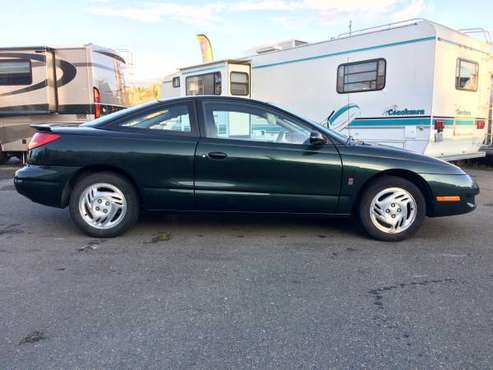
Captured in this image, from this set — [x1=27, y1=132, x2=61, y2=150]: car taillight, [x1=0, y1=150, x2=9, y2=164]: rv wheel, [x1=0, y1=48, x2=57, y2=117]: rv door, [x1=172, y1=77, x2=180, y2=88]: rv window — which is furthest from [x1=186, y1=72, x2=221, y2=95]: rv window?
[x1=27, y1=132, x2=61, y2=150]: car taillight

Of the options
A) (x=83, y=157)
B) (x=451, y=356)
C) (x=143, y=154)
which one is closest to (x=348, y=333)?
(x=451, y=356)

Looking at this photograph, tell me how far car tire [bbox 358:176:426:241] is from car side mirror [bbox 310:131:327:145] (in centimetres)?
71

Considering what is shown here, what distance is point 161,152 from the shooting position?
174 inches

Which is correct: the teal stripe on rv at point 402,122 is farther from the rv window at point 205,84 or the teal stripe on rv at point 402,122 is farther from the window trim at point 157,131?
the window trim at point 157,131

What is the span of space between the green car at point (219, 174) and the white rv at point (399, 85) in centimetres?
373

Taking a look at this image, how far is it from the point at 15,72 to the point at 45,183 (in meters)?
7.44

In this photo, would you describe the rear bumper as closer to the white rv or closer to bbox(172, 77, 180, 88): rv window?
the white rv

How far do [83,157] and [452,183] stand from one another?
12.5 feet

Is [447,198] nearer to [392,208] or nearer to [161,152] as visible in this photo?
[392,208]

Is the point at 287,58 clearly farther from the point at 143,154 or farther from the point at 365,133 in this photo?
the point at 143,154

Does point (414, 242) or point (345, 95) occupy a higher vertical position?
point (345, 95)

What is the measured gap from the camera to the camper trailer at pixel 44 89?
10.3 m

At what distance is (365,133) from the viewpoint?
29.0ft

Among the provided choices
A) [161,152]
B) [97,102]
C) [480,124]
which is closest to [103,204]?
[161,152]
